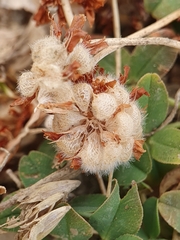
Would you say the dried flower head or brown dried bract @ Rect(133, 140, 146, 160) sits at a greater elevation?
the dried flower head

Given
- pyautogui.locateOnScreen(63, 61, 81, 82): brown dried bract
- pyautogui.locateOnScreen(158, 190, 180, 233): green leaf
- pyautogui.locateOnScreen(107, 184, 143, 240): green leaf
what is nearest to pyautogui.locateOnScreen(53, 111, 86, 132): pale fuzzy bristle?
pyautogui.locateOnScreen(63, 61, 81, 82): brown dried bract

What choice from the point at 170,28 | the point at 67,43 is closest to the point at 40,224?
the point at 67,43

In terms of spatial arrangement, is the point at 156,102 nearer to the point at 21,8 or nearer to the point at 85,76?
the point at 85,76

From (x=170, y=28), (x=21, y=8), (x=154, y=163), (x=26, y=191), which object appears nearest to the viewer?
(x=26, y=191)

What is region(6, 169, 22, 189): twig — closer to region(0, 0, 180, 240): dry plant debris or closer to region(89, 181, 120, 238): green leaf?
region(0, 0, 180, 240): dry plant debris

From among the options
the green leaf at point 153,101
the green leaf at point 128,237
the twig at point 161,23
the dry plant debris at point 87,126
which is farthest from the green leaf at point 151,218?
the twig at point 161,23

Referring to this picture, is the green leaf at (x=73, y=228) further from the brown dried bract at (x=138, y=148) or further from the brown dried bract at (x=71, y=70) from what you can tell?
the brown dried bract at (x=71, y=70)
